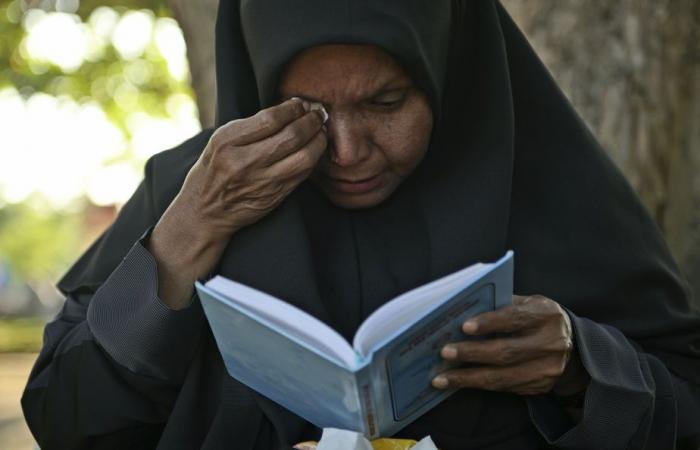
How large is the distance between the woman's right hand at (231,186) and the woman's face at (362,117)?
6 cm

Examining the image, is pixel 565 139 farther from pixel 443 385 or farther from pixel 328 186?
pixel 443 385

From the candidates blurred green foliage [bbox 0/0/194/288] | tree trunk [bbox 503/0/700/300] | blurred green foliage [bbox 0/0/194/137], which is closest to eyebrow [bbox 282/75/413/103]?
tree trunk [bbox 503/0/700/300]

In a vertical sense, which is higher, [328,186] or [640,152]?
[328,186]

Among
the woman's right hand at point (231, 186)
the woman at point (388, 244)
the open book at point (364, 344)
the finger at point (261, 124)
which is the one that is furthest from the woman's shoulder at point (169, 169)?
the open book at point (364, 344)

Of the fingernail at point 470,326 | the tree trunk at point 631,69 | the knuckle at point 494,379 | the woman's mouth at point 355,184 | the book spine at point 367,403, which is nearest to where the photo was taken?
the book spine at point 367,403

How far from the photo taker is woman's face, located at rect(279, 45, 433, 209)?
6.83ft

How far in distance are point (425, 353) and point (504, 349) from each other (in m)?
0.19

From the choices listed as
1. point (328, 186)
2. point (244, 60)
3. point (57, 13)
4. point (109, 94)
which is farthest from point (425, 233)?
point (109, 94)

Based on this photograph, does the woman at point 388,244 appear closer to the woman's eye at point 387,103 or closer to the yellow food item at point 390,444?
the woman's eye at point 387,103

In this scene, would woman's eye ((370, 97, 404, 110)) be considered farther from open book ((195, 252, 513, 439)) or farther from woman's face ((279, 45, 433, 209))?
open book ((195, 252, 513, 439))

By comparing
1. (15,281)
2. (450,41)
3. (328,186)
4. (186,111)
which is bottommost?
(15,281)

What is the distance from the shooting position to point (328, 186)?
2234 mm

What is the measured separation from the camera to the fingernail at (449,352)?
1.88 metres

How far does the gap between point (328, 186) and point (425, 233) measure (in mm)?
277
